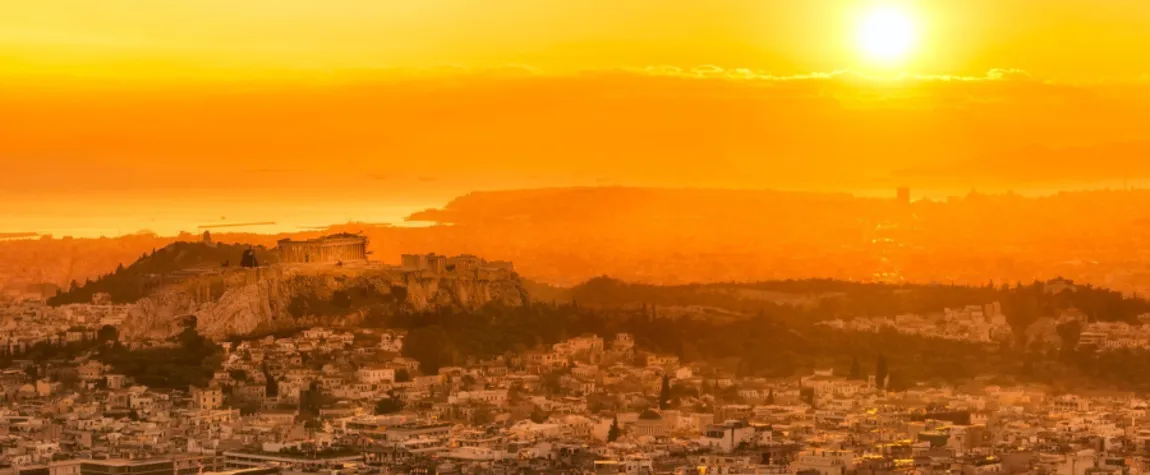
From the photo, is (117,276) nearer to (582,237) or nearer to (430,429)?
(582,237)

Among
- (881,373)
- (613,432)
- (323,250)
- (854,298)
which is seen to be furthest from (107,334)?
(613,432)

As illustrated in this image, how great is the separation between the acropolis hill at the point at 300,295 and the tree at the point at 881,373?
9.23m

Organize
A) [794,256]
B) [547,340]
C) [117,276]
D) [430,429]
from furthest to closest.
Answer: [794,256], [117,276], [547,340], [430,429]

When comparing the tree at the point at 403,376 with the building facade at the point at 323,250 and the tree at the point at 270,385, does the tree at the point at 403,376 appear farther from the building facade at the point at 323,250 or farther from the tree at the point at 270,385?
the building facade at the point at 323,250

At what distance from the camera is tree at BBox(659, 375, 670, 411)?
50594mm

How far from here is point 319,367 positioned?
55.1 m

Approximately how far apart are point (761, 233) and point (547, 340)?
14353mm

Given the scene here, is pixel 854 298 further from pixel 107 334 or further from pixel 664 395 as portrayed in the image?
pixel 664 395

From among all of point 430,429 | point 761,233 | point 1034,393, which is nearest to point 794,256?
point 761,233

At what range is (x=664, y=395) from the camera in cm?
5131

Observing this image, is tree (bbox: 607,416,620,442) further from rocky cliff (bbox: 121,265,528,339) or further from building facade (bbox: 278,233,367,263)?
building facade (bbox: 278,233,367,263)

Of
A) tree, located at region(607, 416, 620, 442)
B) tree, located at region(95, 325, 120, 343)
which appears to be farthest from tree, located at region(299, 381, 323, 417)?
tree, located at region(95, 325, 120, 343)

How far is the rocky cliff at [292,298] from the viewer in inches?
2346

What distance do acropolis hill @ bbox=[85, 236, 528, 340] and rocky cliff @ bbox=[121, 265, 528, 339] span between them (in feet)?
0.06
